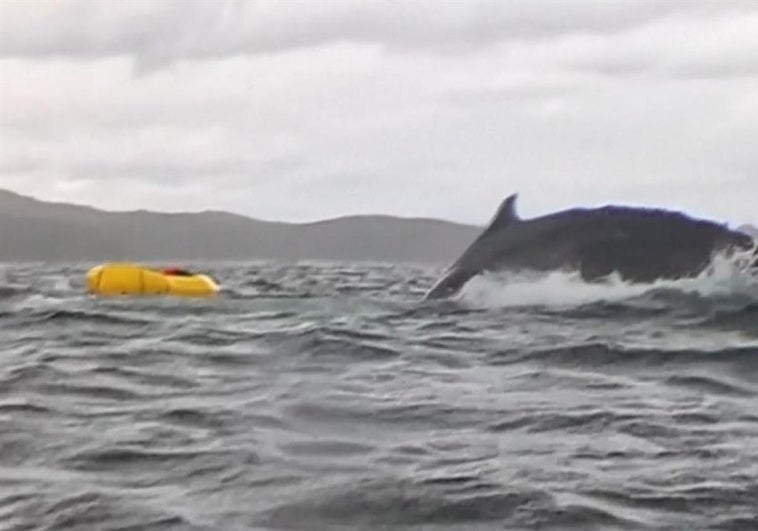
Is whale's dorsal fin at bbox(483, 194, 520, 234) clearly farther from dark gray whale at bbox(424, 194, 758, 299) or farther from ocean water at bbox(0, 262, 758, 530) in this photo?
ocean water at bbox(0, 262, 758, 530)

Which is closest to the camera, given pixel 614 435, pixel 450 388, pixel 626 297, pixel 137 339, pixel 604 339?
pixel 614 435

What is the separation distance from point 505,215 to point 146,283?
261 inches

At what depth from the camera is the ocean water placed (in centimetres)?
786

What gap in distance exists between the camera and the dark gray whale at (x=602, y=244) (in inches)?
803

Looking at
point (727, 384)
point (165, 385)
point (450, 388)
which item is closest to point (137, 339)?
point (165, 385)

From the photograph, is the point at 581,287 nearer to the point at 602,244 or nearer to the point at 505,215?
the point at 602,244

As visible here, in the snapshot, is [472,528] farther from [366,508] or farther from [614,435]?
[614,435]

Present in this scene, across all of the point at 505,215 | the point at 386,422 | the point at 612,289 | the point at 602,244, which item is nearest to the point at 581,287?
the point at 612,289

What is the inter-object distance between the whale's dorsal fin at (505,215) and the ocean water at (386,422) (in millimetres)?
2752

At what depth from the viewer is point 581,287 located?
20.6 m

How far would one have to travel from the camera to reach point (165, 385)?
12359mm

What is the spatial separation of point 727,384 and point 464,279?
894 cm

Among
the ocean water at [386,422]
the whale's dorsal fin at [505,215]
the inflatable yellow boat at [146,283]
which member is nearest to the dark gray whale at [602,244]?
the whale's dorsal fin at [505,215]

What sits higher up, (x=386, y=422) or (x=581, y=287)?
(x=581, y=287)
